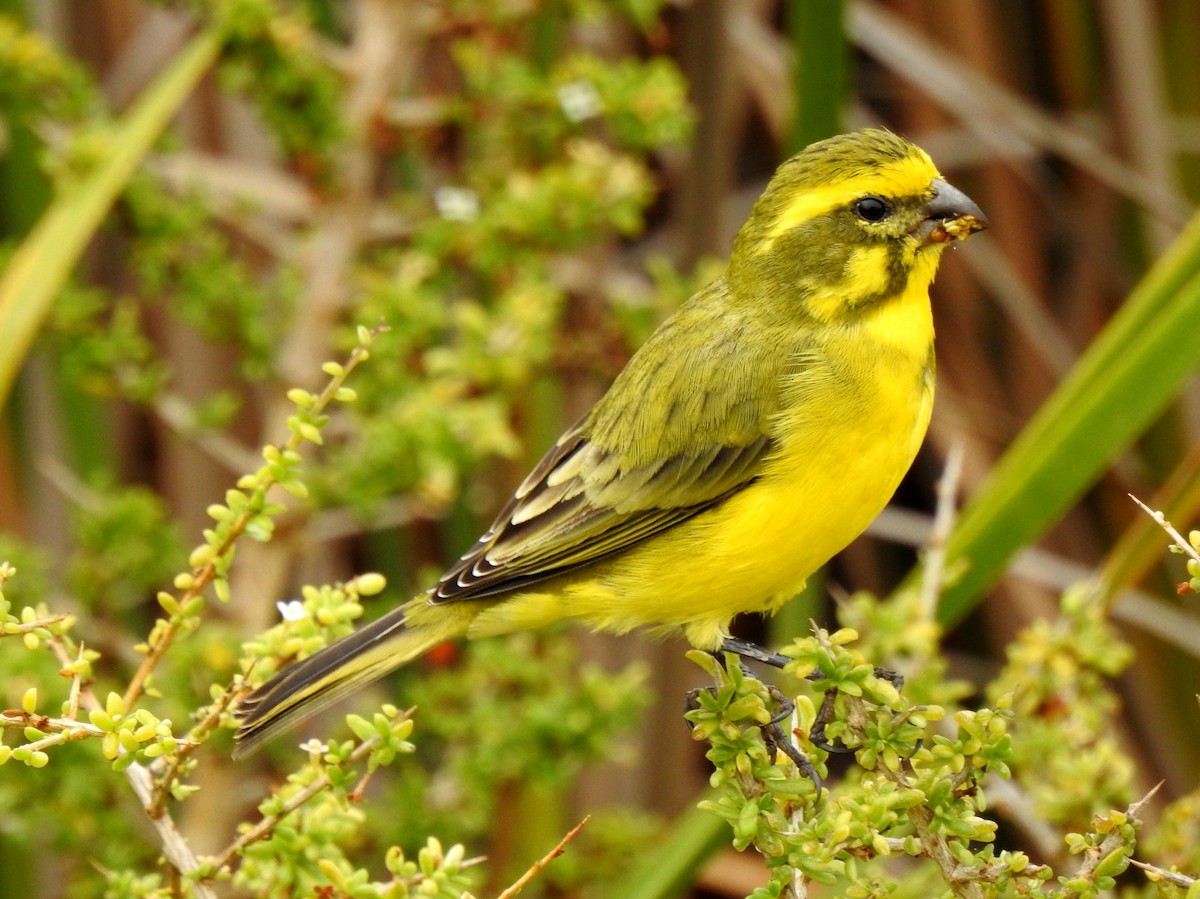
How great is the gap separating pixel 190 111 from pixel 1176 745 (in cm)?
302

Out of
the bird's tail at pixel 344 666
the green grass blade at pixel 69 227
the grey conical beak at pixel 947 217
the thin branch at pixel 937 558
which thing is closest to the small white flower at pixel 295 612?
the bird's tail at pixel 344 666

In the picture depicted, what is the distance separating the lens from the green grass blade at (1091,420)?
2.17 metres

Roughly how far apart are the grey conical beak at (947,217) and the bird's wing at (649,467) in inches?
12.0

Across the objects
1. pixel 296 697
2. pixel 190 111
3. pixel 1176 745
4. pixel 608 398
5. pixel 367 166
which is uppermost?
pixel 190 111

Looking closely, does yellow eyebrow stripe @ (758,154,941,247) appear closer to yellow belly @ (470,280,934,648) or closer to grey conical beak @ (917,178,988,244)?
grey conical beak @ (917,178,988,244)

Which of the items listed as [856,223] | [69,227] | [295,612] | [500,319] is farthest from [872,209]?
[69,227]

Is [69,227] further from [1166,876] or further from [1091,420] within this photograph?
[1166,876]

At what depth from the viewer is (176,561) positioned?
10.3 feet

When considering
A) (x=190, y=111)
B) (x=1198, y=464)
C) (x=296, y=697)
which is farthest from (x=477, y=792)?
(x=190, y=111)

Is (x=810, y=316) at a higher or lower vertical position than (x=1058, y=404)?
higher

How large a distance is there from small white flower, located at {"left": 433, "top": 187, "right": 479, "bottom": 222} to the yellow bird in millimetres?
727

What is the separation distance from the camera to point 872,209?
2355 millimetres

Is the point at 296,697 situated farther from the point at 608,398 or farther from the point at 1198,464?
the point at 1198,464

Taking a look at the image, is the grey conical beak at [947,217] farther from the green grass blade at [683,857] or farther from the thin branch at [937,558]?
the green grass blade at [683,857]
